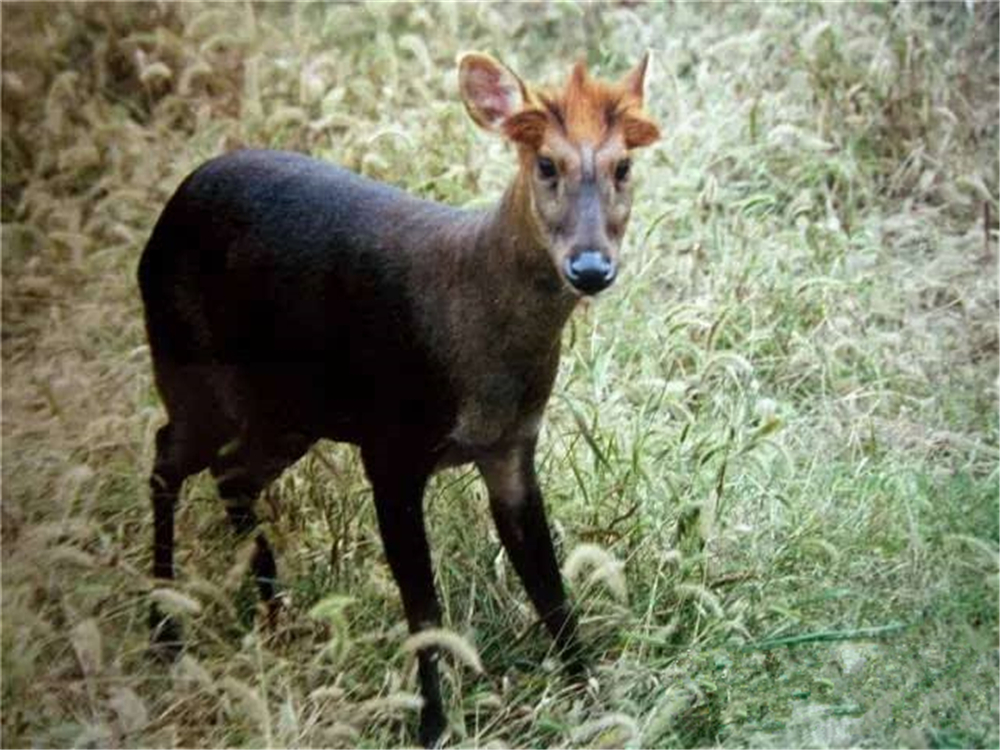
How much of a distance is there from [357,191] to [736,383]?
1.56 m

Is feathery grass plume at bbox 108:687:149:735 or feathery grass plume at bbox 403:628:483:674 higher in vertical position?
feathery grass plume at bbox 403:628:483:674

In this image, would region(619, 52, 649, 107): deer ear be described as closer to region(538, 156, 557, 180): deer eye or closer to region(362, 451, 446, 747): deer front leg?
region(538, 156, 557, 180): deer eye

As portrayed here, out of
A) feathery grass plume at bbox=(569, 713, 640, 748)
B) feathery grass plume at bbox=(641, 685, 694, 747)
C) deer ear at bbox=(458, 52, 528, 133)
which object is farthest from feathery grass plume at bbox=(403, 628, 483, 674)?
deer ear at bbox=(458, 52, 528, 133)

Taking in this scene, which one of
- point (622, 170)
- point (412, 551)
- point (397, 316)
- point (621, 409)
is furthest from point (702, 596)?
point (622, 170)

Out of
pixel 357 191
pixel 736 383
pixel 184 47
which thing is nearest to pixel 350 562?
pixel 357 191

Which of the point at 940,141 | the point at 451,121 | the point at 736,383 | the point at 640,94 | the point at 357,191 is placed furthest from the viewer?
the point at 940,141

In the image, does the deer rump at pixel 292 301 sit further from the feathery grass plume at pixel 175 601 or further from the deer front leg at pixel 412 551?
the feathery grass plume at pixel 175 601

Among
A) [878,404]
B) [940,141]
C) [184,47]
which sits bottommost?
[878,404]

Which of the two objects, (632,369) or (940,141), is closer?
(632,369)

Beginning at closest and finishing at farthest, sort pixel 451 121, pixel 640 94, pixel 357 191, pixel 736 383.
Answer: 1. pixel 640 94
2. pixel 357 191
3. pixel 736 383
4. pixel 451 121

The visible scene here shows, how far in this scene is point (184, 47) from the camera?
24.8 ft

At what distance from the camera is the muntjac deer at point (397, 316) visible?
471cm

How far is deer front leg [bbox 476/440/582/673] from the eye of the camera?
516 centimetres

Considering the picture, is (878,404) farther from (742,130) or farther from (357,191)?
(357,191)
